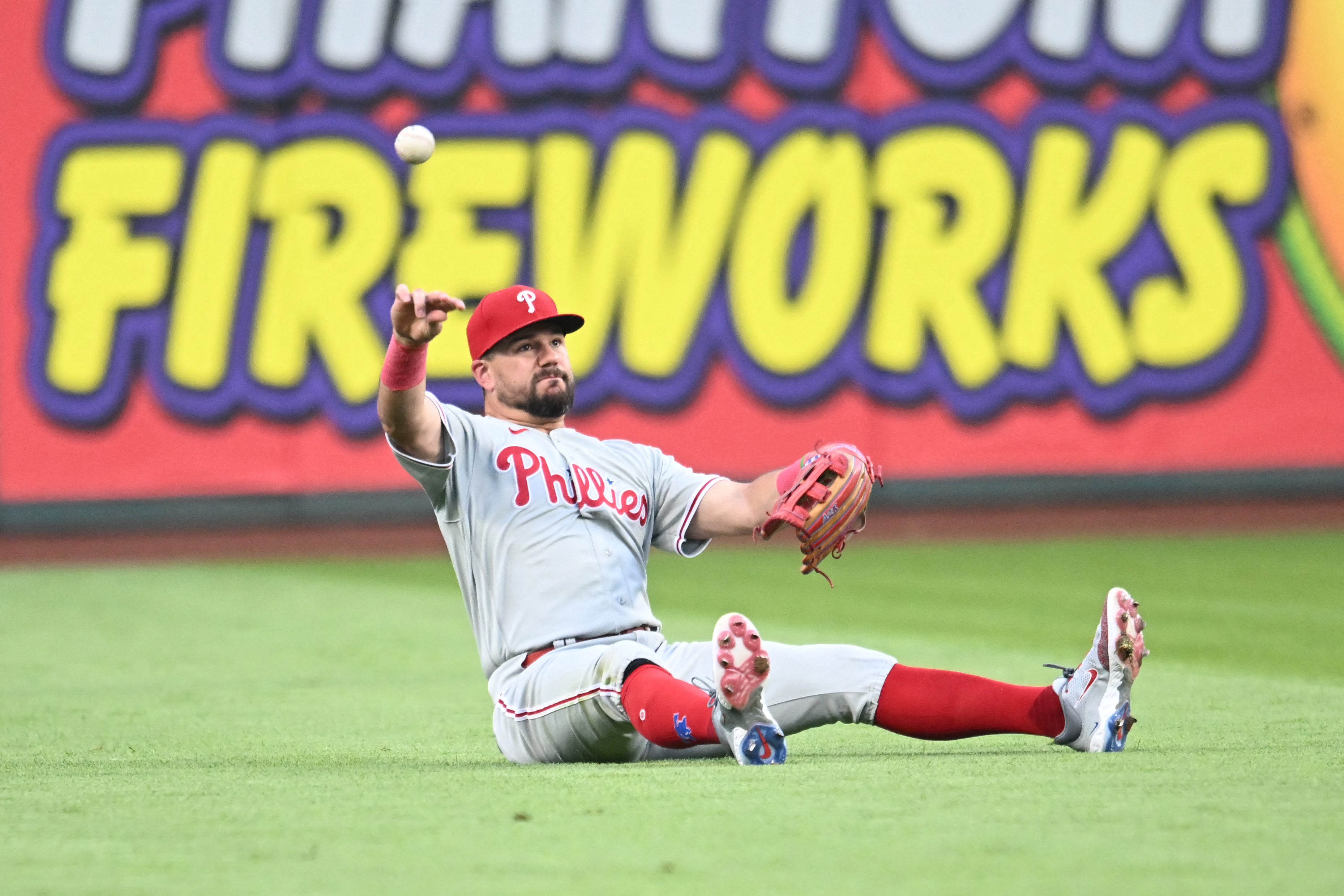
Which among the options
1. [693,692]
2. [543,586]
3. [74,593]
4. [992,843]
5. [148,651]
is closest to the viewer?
[992,843]

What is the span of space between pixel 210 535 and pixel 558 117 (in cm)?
423

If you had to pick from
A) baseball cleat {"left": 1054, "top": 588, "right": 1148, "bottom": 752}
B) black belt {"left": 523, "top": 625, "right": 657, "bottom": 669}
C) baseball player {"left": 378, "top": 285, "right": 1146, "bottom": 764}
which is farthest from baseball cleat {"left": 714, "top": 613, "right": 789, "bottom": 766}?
baseball cleat {"left": 1054, "top": 588, "right": 1148, "bottom": 752}

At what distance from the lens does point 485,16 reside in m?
15.0


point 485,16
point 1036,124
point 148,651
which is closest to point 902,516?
point 1036,124

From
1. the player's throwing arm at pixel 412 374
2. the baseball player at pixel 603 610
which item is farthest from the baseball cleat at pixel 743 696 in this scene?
the player's throwing arm at pixel 412 374

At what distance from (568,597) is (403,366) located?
766 mm

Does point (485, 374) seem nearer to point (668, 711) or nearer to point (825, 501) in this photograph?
point (825, 501)

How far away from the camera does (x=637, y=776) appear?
14.6 ft

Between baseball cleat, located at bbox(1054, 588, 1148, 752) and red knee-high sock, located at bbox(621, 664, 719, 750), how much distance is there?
90cm

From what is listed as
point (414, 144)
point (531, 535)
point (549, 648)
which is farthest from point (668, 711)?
point (414, 144)

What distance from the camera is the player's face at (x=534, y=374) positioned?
5227 mm

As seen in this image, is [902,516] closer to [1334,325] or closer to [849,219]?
[849,219]

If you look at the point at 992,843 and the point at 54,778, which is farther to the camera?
the point at 54,778

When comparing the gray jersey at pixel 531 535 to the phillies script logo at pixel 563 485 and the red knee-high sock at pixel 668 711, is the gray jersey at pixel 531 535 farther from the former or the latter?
the red knee-high sock at pixel 668 711
